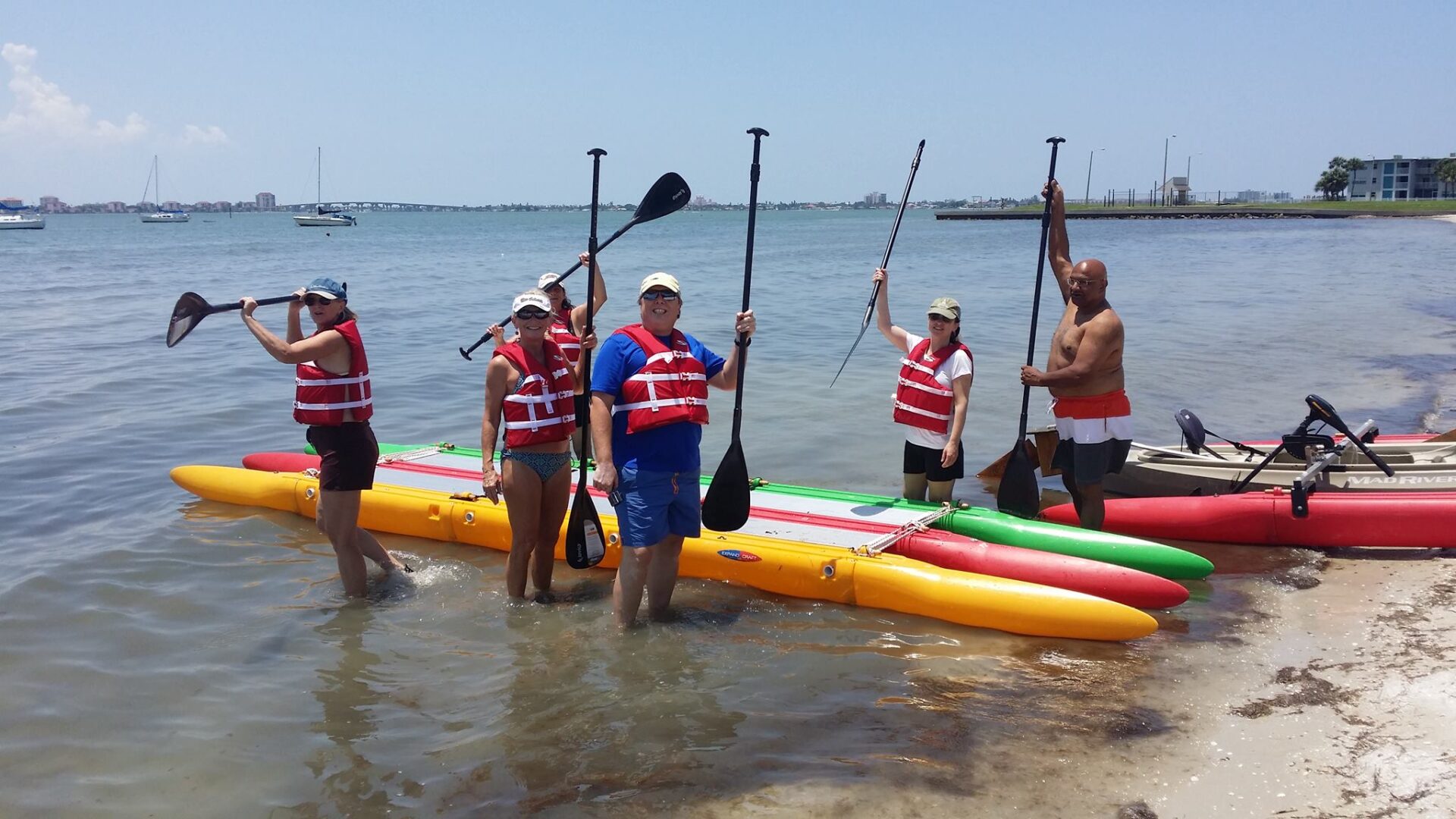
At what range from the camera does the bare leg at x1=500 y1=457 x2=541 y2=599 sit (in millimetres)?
5781

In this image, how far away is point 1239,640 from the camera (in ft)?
18.5

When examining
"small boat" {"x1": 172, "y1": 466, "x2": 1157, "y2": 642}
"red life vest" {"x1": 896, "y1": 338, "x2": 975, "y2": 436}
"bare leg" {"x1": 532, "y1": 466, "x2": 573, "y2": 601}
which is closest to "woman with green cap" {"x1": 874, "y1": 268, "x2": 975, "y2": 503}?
"red life vest" {"x1": 896, "y1": 338, "x2": 975, "y2": 436}

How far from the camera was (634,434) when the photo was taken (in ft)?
17.0

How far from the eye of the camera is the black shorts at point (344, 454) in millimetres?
5984

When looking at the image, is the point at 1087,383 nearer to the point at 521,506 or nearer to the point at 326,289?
the point at 521,506

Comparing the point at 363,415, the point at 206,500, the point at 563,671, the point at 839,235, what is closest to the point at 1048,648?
the point at 563,671

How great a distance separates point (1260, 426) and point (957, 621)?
7811 mm

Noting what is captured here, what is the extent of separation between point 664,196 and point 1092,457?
3197 mm

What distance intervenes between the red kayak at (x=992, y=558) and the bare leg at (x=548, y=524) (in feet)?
4.18

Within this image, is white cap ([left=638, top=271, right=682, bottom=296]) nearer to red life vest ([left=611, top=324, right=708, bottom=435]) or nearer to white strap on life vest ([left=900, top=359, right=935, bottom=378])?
red life vest ([left=611, top=324, right=708, bottom=435])

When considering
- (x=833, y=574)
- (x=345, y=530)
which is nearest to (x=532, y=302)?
(x=345, y=530)

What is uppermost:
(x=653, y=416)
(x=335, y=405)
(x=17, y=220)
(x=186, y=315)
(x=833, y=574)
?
(x=17, y=220)

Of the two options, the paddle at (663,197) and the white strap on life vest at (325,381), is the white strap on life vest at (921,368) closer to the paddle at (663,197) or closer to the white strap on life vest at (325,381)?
Result: the paddle at (663,197)

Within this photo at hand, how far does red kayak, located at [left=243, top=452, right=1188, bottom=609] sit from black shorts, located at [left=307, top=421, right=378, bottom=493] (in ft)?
6.58
